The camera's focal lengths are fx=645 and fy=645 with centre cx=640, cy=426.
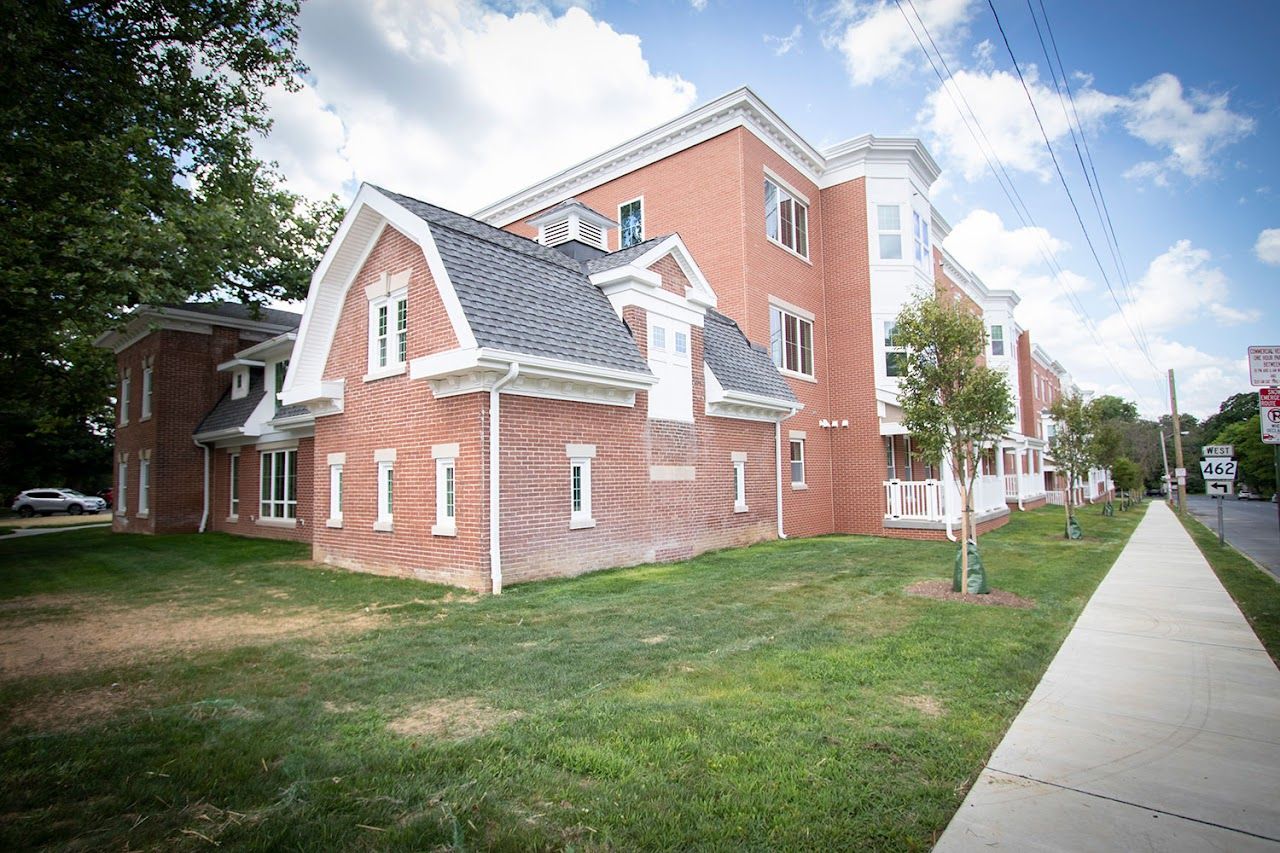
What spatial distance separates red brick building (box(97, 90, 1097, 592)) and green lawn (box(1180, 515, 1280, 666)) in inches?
222

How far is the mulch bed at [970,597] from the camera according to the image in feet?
29.6

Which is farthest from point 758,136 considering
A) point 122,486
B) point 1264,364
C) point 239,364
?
point 122,486

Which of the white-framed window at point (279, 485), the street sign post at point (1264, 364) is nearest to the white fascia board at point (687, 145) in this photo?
the white-framed window at point (279, 485)

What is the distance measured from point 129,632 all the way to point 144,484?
1947 centimetres

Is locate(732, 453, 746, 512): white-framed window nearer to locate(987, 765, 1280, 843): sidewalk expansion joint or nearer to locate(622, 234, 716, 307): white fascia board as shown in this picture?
locate(622, 234, 716, 307): white fascia board

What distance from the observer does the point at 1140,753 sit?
4.29 meters

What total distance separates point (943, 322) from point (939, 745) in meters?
7.61

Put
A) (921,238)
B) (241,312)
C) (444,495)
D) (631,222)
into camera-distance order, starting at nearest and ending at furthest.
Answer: (444,495) < (921,238) < (631,222) < (241,312)

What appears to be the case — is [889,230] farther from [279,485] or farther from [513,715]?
[279,485]

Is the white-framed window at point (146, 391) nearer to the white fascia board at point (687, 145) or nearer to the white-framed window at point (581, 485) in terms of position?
the white fascia board at point (687, 145)

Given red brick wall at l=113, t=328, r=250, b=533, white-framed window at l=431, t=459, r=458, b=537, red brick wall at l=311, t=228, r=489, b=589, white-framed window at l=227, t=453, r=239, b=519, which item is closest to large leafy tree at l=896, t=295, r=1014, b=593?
red brick wall at l=311, t=228, r=489, b=589

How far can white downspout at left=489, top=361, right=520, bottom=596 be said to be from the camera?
1001 cm

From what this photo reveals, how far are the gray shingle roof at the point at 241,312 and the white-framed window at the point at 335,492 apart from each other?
34.8ft

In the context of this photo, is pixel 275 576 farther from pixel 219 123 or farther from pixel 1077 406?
pixel 1077 406
